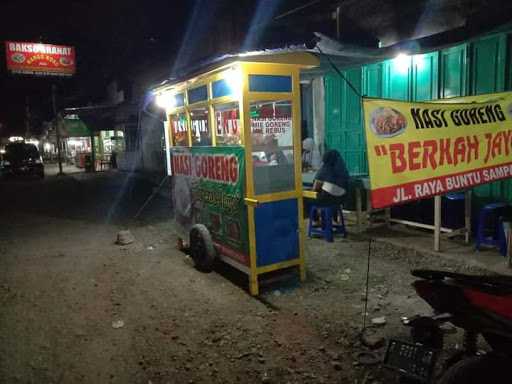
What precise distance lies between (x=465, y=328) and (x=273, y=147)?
3.61m

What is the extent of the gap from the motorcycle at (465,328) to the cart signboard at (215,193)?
9.51 ft

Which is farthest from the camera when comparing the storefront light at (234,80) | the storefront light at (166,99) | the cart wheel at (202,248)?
the storefront light at (166,99)

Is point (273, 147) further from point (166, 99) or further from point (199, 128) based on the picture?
point (166, 99)

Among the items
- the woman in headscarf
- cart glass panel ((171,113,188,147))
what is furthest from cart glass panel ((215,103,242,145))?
the woman in headscarf

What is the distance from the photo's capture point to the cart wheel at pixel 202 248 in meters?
6.26

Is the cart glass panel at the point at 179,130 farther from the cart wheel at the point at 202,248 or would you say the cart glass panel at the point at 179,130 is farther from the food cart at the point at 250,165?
the cart wheel at the point at 202,248

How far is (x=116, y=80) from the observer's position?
3139 centimetres

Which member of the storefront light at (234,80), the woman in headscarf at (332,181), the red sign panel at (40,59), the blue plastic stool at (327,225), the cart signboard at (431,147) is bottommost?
the blue plastic stool at (327,225)

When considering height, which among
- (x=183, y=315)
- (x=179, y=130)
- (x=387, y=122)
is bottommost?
(x=183, y=315)

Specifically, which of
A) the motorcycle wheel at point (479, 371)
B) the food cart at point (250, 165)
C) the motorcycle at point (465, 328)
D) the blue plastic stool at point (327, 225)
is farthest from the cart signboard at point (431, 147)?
the blue plastic stool at point (327, 225)

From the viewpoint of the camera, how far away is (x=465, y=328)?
269 centimetres

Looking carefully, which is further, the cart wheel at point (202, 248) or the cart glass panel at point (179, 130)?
the cart glass panel at point (179, 130)

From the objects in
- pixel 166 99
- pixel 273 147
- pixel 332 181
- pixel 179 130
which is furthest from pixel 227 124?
pixel 332 181

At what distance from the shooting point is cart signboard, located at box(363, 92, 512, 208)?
359 cm
